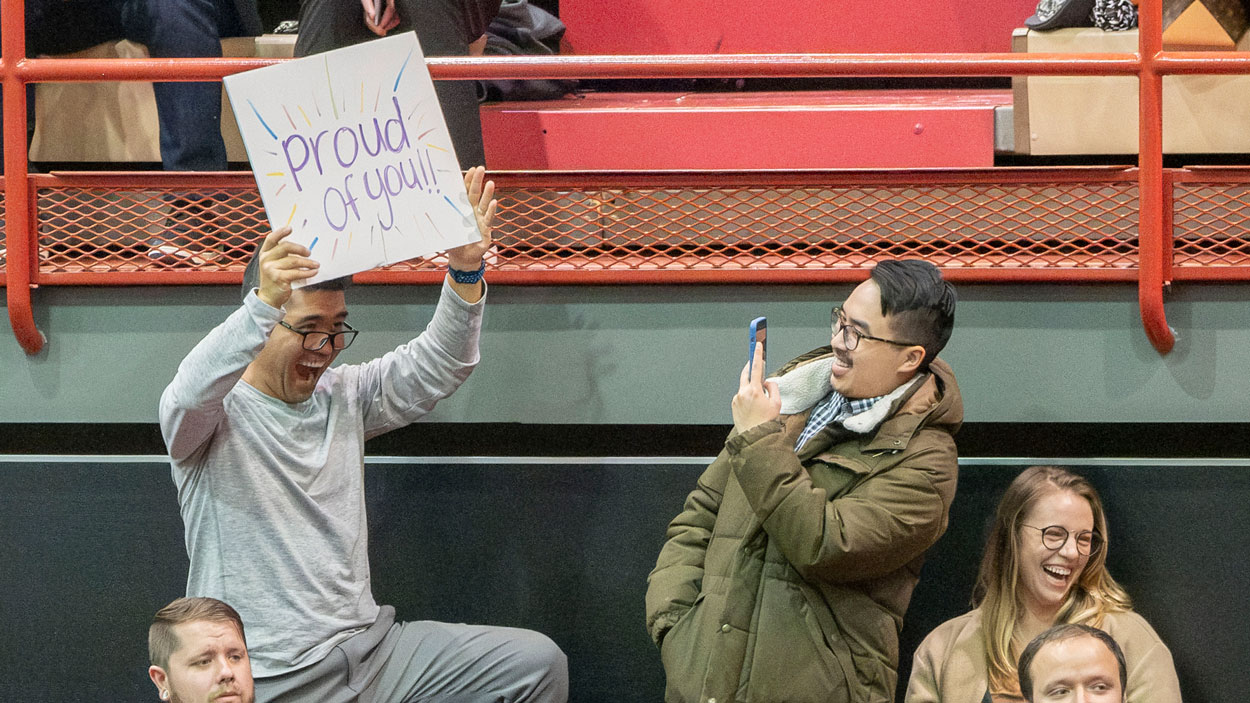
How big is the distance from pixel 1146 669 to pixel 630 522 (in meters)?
1.26

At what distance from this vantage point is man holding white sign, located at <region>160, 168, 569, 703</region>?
2.41 metres

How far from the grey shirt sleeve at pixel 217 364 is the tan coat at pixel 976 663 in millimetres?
1605

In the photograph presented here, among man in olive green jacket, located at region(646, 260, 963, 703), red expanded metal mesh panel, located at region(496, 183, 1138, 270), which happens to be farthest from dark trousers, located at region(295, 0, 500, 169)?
man in olive green jacket, located at region(646, 260, 963, 703)

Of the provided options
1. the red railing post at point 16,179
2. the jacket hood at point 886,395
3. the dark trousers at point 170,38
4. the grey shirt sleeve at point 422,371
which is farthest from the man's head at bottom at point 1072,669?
the dark trousers at point 170,38

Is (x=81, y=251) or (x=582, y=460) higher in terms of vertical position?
(x=81, y=251)

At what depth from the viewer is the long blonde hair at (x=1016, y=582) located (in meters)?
2.61

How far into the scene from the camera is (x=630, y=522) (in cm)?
312

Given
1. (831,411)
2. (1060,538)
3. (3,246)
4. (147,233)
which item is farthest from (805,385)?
(3,246)

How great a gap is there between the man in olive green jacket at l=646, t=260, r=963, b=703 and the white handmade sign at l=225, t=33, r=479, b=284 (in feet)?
2.51

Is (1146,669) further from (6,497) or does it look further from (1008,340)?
(6,497)

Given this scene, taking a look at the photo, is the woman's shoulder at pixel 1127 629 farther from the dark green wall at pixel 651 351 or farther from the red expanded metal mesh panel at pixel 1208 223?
the red expanded metal mesh panel at pixel 1208 223

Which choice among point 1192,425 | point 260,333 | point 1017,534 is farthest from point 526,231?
point 1192,425

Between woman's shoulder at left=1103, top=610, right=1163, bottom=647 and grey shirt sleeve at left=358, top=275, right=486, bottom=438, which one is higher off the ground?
grey shirt sleeve at left=358, top=275, right=486, bottom=438

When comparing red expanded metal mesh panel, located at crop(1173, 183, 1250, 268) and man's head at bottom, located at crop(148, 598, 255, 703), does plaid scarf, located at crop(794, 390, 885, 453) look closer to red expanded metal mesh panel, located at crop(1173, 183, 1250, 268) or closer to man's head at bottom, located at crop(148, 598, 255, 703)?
red expanded metal mesh panel, located at crop(1173, 183, 1250, 268)
